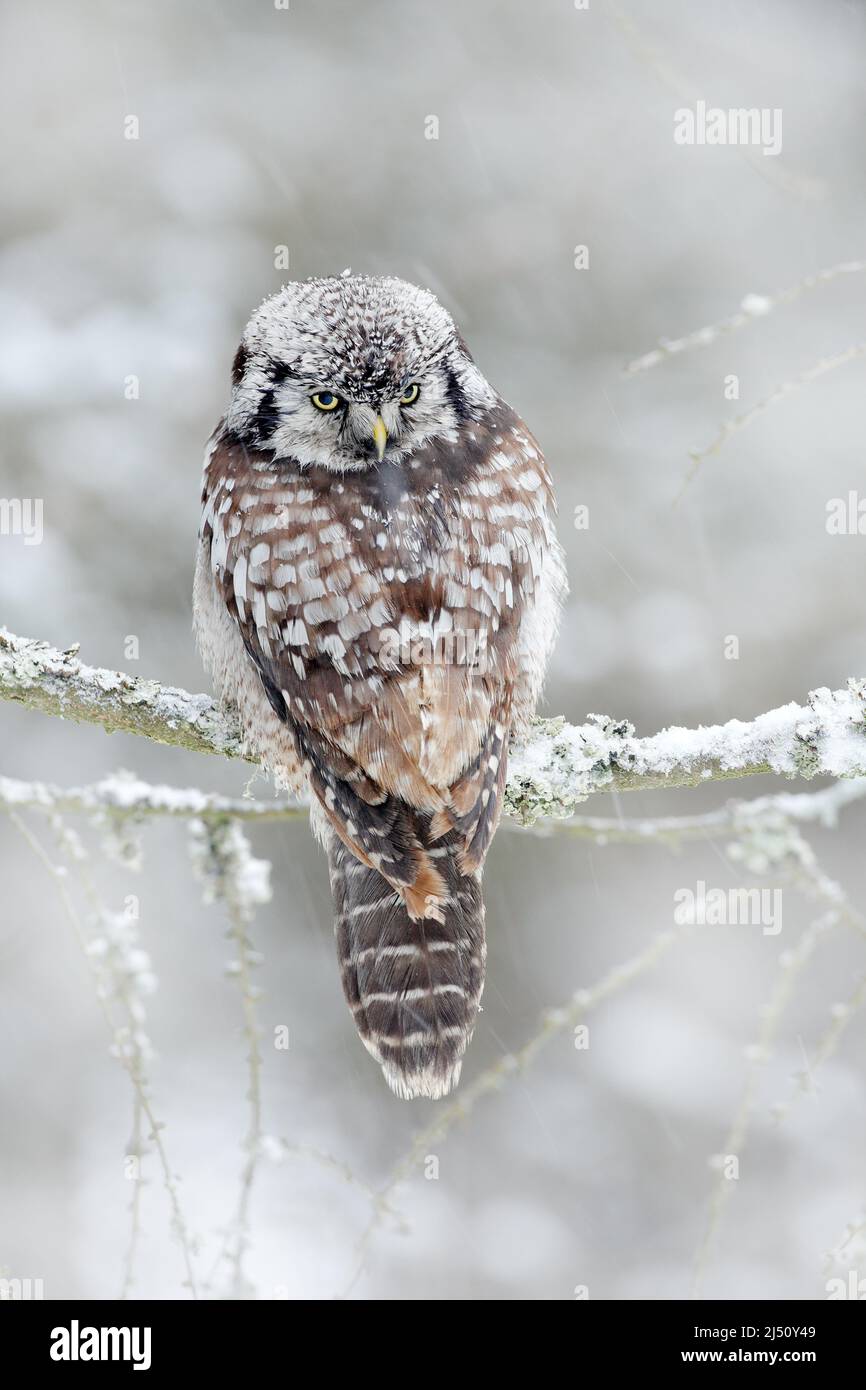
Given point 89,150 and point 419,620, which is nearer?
point 419,620

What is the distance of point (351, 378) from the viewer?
10.7 feet

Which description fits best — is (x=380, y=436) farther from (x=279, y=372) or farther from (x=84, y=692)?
(x=84, y=692)

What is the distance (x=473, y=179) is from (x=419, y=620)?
15.9 ft

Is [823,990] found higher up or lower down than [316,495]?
lower down

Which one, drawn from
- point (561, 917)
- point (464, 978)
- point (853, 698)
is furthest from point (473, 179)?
point (464, 978)

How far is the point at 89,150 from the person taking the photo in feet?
22.9

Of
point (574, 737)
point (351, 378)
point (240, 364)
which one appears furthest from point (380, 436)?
point (574, 737)

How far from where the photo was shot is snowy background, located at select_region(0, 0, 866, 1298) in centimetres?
662

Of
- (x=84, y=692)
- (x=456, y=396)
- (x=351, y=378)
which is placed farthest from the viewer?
(x=456, y=396)

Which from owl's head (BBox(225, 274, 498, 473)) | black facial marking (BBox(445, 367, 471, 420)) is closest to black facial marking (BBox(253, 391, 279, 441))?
owl's head (BBox(225, 274, 498, 473))

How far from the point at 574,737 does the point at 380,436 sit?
1048mm

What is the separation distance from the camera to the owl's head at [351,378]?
328cm

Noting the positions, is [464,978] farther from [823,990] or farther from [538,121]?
[538,121]

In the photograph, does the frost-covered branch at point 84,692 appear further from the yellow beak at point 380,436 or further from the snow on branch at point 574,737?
the yellow beak at point 380,436
